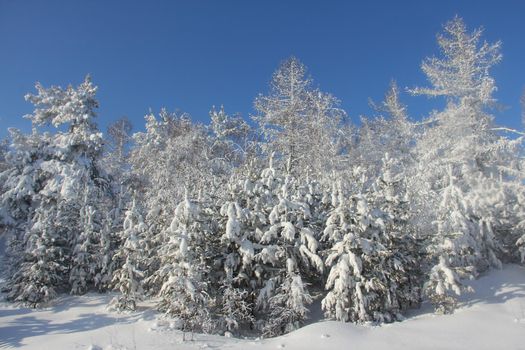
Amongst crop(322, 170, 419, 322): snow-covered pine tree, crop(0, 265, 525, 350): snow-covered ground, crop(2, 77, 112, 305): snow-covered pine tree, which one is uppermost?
crop(2, 77, 112, 305): snow-covered pine tree

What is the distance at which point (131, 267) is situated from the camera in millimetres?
13250

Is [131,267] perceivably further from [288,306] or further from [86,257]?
[288,306]

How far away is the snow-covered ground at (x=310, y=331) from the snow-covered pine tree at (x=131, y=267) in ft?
→ 1.57

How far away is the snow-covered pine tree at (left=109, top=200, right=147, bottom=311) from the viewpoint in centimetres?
1293

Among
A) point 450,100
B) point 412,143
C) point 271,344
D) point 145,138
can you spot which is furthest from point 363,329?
point 145,138

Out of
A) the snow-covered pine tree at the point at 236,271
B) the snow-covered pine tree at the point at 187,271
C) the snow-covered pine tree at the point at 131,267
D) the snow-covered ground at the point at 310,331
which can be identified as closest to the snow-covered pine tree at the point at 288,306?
the snow-covered pine tree at the point at 236,271

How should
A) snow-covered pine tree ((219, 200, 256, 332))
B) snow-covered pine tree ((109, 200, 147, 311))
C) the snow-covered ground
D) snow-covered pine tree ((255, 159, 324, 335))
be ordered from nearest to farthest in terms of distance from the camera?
the snow-covered ground
snow-covered pine tree ((255, 159, 324, 335))
snow-covered pine tree ((219, 200, 256, 332))
snow-covered pine tree ((109, 200, 147, 311))

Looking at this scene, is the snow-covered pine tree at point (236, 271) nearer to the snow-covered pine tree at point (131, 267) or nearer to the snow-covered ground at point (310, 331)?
the snow-covered ground at point (310, 331)

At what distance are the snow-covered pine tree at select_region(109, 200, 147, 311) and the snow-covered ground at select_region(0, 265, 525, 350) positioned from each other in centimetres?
48

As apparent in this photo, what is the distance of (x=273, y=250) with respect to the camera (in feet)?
40.1

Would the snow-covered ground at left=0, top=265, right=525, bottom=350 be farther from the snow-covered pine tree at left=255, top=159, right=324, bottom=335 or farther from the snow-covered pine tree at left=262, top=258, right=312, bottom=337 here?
the snow-covered pine tree at left=255, top=159, right=324, bottom=335

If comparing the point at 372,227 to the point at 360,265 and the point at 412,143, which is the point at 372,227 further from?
the point at 412,143

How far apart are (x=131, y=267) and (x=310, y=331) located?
6.47m

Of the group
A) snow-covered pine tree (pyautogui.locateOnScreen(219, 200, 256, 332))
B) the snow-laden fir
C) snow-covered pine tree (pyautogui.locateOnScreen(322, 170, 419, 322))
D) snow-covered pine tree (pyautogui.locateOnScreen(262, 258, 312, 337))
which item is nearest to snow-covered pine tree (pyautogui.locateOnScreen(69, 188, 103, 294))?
the snow-laden fir
